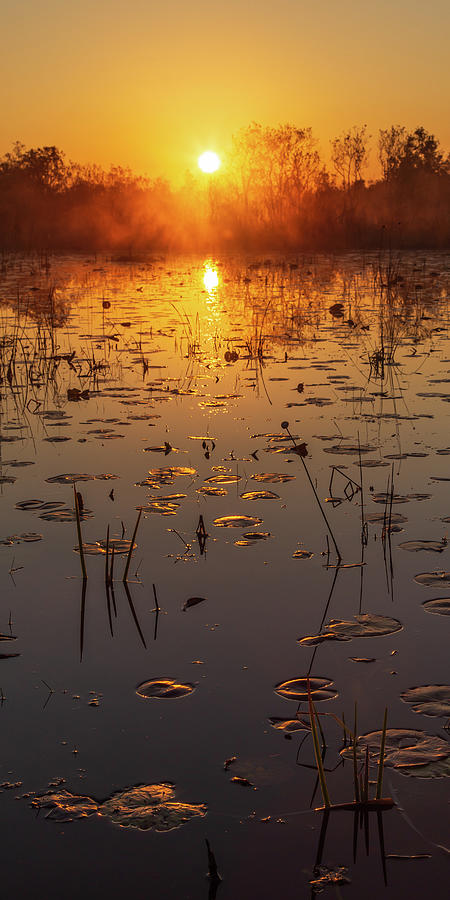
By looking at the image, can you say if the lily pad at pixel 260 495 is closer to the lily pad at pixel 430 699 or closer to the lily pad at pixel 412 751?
the lily pad at pixel 430 699

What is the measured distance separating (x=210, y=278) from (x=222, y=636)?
1516 cm

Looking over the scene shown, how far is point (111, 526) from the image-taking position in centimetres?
375

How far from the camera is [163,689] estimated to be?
2420 millimetres

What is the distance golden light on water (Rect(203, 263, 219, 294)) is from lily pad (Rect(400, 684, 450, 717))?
12585 millimetres

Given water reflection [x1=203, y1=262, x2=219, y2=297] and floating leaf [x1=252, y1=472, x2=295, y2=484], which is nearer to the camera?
floating leaf [x1=252, y1=472, x2=295, y2=484]

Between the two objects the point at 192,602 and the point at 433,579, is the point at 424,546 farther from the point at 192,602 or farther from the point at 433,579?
the point at 192,602

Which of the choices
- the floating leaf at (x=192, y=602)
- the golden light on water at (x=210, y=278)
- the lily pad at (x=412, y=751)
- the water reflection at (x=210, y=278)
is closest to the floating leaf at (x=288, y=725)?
the lily pad at (x=412, y=751)

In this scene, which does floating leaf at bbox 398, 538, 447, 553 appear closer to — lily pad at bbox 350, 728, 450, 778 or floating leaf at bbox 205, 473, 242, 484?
floating leaf at bbox 205, 473, 242, 484

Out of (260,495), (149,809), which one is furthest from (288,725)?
(260,495)

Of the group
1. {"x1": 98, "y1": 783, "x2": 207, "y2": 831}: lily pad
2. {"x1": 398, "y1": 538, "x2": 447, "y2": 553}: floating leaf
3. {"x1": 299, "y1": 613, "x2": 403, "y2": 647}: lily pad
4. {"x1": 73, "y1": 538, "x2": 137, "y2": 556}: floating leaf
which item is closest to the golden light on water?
{"x1": 73, "y1": 538, "x2": 137, "y2": 556}: floating leaf

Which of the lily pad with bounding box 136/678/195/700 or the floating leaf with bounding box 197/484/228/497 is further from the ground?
the floating leaf with bounding box 197/484/228/497

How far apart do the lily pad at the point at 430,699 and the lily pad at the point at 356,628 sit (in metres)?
0.35

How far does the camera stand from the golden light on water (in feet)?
50.5

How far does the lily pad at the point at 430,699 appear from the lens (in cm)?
228
